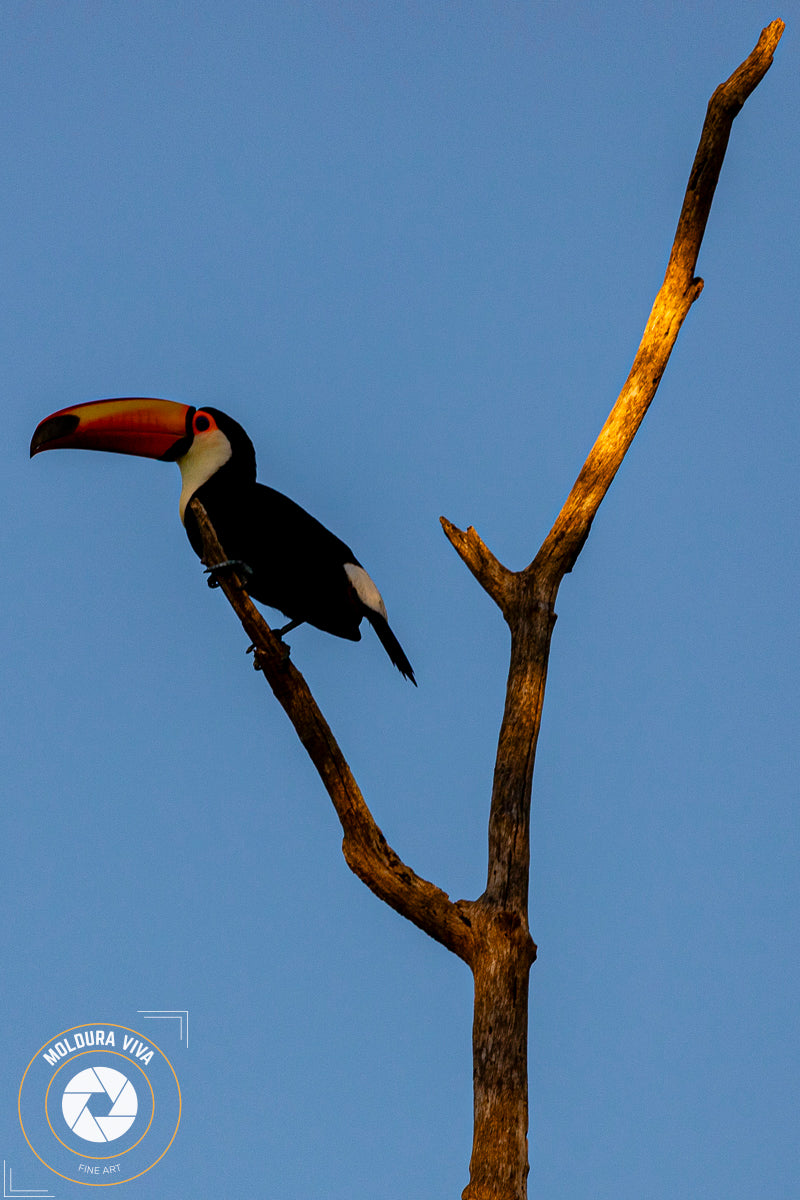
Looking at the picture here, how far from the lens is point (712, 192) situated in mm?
5438

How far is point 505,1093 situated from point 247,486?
3.23 meters

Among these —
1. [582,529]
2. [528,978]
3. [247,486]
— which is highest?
[247,486]

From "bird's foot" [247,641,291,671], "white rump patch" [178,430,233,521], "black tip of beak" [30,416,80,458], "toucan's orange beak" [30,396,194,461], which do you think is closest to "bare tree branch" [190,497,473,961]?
"bird's foot" [247,641,291,671]

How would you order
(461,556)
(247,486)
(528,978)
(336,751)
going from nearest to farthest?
(528,978)
(336,751)
(461,556)
(247,486)

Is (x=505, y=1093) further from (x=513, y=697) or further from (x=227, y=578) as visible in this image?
(x=227, y=578)

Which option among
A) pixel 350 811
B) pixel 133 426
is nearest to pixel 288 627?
pixel 350 811

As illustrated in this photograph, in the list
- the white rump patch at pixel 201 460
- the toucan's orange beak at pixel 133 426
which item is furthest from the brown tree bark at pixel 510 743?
the toucan's orange beak at pixel 133 426

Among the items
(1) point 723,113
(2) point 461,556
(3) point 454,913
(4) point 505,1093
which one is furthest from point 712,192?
(4) point 505,1093

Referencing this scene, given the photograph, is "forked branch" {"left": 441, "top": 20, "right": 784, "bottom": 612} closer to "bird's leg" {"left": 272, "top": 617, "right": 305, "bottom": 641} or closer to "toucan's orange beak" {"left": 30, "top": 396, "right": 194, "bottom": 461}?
"bird's leg" {"left": 272, "top": 617, "right": 305, "bottom": 641}

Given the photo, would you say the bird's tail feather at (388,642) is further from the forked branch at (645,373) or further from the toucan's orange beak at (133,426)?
the toucan's orange beak at (133,426)

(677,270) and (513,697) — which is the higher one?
(677,270)

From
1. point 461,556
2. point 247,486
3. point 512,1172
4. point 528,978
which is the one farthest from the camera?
point 247,486

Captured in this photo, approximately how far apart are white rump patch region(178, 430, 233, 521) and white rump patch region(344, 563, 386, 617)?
0.95m

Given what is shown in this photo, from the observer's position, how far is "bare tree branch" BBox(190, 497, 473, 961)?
462 cm
